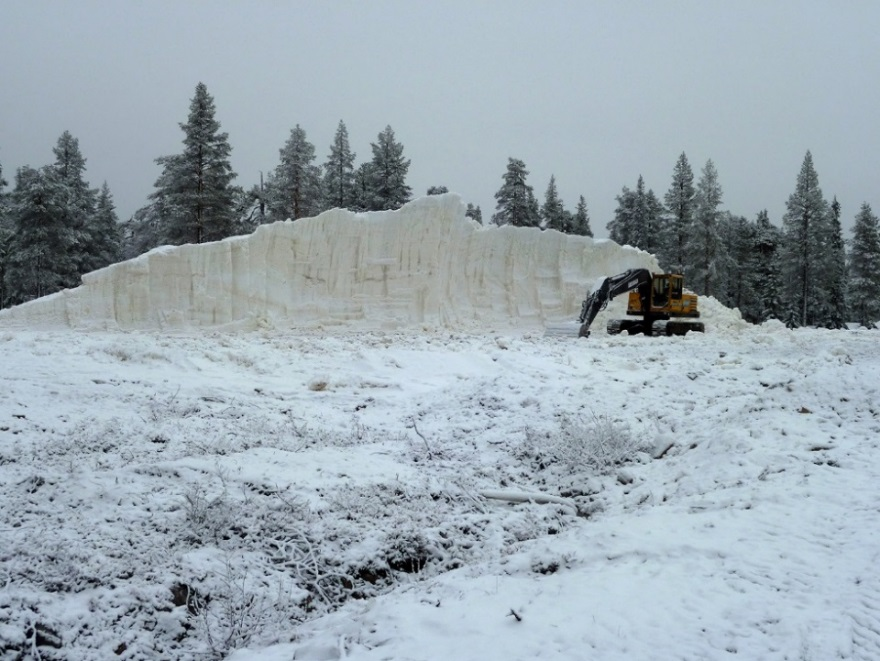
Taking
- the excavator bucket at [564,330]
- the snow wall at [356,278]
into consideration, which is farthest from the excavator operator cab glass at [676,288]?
the excavator bucket at [564,330]

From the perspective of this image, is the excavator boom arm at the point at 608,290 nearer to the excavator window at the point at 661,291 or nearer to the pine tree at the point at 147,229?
the excavator window at the point at 661,291

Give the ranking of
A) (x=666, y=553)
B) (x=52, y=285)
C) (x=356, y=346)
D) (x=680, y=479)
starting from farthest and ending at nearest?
(x=52, y=285), (x=356, y=346), (x=680, y=479), (x=666, y=553)

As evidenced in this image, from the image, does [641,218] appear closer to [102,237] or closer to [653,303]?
[653,303]

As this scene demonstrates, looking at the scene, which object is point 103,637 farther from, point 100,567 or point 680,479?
point 680,479

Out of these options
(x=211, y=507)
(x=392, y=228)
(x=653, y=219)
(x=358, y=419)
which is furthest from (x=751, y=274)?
(x=211, y=507)

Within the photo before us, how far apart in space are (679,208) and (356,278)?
88.2 feet

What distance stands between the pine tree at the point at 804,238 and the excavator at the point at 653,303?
18.5 m

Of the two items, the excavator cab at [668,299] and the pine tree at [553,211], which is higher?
the pine tree at [553,211]

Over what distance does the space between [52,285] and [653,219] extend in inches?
1599

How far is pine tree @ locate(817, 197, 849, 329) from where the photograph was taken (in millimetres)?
38294

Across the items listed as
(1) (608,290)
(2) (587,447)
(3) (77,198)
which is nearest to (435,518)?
(2) (587,447)

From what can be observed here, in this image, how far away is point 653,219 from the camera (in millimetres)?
Result: 47906

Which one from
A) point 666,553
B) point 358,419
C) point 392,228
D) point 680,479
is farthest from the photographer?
point 392,228

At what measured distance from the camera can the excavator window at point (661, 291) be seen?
75.2ft
